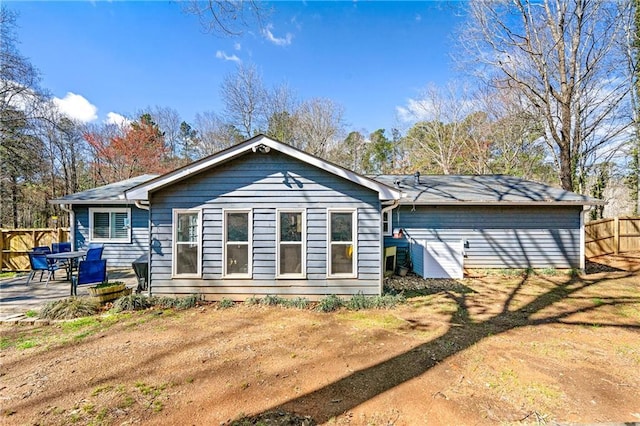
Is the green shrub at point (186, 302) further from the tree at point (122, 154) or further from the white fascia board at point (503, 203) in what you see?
the tree at point (122, 154)

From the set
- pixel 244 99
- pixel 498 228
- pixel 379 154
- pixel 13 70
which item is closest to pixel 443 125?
pixel 379 154

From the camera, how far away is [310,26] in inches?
536

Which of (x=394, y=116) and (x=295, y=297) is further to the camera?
(x=394, y=116)

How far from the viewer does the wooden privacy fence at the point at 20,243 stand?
10242 millimetres

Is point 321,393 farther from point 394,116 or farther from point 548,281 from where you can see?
point 394,116

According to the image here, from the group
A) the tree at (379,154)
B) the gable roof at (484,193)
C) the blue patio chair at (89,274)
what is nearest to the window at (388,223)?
the gable roof at (484,193)

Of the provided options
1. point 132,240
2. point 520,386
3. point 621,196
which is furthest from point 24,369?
point 621,196

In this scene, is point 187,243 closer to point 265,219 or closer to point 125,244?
point 265,219

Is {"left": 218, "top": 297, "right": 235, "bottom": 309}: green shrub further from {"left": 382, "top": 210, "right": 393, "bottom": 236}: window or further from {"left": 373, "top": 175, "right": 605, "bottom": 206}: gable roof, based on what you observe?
{"left": 382, "top": 210, "right": 393, "bottom": 236}: window

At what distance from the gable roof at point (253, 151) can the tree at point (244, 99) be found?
1738 cm

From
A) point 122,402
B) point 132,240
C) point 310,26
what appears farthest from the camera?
point 310,26

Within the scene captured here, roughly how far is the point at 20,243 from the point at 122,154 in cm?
1307

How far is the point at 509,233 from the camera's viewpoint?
9867mm

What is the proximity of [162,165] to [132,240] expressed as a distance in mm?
15023
